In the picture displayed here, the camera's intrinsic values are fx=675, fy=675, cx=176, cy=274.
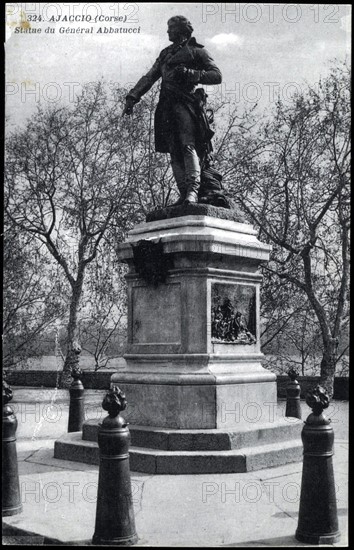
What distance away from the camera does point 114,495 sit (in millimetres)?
4738

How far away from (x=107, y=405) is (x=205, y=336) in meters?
2.82

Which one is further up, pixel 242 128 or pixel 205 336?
pixel 242 128

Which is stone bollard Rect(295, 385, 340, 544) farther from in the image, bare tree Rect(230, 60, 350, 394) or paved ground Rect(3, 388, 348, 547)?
bare tree Rect(230, 60, 350, 394)

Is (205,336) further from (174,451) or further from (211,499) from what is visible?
(211,499)

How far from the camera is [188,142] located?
8734mm

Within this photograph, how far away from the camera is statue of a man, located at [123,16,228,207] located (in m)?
8.66

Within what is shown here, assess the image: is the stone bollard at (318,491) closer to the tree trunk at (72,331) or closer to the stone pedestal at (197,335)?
the stone pedestal at (197,335)

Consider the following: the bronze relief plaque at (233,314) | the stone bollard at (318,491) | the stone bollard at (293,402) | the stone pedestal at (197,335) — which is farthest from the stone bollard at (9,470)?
the stone bollard at (293,402)

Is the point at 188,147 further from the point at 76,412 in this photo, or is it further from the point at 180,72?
the point at 76,412

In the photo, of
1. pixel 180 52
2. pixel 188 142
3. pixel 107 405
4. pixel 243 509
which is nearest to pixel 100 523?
pixel 107 405

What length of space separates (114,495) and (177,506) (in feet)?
3.63

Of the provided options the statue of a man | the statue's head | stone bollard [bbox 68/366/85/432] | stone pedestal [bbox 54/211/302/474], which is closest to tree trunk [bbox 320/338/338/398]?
stone bollard [bbox 68/366/85/432]

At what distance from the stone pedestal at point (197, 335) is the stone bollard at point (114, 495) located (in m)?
2.62

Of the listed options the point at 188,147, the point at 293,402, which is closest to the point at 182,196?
the point at 188,147
